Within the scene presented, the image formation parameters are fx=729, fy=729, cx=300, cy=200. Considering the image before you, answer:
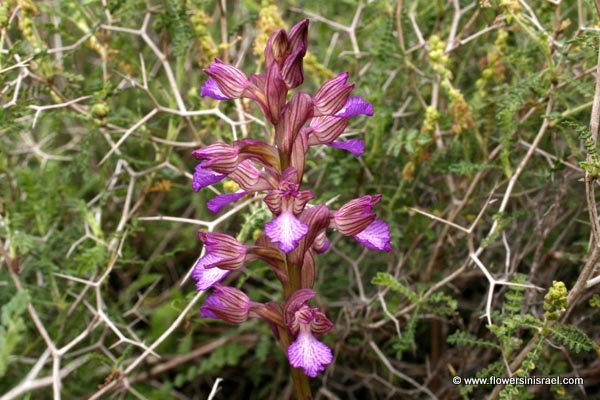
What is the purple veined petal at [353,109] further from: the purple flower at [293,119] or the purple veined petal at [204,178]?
the purple veined petal at [204,178]

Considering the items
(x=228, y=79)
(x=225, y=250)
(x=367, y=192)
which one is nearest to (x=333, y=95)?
(x=228, y=79)

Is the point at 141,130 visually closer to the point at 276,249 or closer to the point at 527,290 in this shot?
the point at 276,249

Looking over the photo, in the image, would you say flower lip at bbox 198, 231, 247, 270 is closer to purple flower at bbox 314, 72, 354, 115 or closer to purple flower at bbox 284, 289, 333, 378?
purple flower at bbox 284, 289, 333, 378

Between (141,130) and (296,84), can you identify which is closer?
(296,84)

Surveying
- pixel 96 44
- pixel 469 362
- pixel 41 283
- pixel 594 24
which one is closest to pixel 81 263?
pixel 41 283

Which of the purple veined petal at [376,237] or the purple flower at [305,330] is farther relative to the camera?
the purple veined petal at [376,237]

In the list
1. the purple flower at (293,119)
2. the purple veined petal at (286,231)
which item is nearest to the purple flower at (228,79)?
the purple flower at (293,119)

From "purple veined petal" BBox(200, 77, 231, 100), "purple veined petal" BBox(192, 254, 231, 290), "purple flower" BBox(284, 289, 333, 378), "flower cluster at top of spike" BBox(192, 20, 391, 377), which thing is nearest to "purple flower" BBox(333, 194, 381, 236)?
"flower cluster at top of spike" BBox(192, 20, 391, 377)
